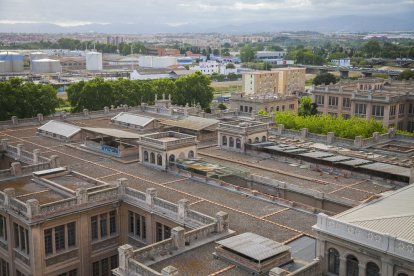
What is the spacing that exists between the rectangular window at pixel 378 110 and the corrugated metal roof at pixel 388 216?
2636 inches

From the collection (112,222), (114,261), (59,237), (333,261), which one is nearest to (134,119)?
(112,222)

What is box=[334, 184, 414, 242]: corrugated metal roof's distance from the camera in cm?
2703

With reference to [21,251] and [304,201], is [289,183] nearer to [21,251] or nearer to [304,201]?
[304,201]

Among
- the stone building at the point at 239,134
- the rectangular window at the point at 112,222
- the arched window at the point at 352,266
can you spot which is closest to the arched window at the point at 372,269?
the arched window at the point at 352,266

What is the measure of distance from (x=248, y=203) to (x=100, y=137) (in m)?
27.7

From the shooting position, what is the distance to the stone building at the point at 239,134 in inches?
2457

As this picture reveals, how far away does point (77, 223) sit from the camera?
137 feet

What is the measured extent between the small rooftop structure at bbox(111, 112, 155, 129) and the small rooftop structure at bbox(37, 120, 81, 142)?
889cm

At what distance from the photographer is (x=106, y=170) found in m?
53.6

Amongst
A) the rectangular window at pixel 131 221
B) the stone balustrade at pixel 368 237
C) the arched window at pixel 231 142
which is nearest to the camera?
the stone balustrade at pixel 368 237

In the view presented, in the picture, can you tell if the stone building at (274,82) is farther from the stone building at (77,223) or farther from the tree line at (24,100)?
the stone building at (77,223)

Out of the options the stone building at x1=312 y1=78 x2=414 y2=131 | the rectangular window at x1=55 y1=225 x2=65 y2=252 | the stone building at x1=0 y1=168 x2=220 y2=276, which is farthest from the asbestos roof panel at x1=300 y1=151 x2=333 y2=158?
the stone building at x1=312 y1=78 x2=414 y2=131

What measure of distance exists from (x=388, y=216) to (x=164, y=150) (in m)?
29.0

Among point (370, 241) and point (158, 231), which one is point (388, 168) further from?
point (370, 241)
